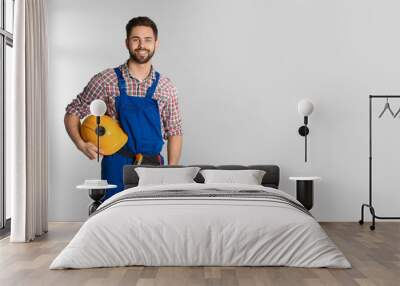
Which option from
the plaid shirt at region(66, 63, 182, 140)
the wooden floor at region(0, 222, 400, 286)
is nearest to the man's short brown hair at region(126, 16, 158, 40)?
the plaid shirt at region(66, 63, 182, 140)

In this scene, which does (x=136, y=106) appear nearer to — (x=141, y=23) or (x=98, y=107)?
(x=98, y=107)

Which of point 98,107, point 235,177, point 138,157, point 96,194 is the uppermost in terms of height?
point 98,107

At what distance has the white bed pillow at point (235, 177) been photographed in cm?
641

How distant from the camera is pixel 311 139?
719 cm

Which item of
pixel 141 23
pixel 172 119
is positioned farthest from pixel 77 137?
pixel 141 23

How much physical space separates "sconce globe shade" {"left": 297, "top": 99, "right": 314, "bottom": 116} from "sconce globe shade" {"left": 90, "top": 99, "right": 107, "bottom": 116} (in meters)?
2.40

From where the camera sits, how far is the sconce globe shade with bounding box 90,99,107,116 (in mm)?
6875

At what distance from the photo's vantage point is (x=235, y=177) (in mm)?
6445

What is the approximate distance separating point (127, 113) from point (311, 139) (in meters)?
2.34

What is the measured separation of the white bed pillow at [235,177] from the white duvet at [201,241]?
1855 millimetres

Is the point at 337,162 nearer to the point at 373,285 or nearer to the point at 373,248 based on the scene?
the point at 373,248

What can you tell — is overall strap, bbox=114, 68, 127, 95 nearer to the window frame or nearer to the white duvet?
the window frame

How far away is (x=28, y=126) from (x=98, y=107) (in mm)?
1155

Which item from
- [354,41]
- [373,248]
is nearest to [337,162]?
[354,41]
